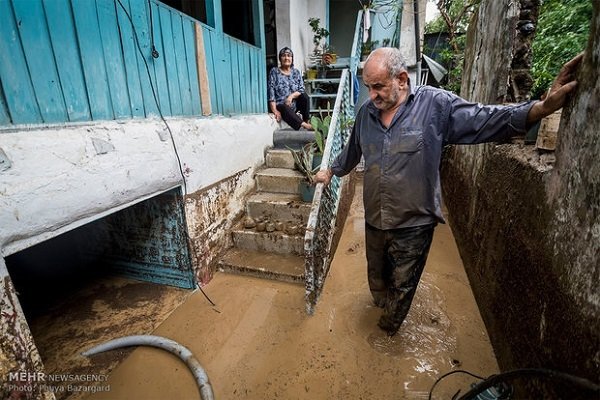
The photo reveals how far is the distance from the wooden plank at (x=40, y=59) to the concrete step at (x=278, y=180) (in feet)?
8.65

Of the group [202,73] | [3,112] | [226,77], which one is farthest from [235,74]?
[3,112]

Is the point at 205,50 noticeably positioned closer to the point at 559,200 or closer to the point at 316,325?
the point at 316,325

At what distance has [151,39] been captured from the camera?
8.35 ft

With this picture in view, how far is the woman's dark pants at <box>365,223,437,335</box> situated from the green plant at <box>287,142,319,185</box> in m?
1.70

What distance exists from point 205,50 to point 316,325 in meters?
3.13

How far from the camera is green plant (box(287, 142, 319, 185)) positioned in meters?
4.08

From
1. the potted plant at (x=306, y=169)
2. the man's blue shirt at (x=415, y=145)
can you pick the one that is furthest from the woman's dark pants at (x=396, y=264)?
the potted plant at (x=306, y=169)

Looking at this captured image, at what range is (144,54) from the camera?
2482 millimetres

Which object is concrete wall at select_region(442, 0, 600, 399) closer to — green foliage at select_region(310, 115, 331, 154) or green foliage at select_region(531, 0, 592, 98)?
green foliage at select_region(531, 0, 592, 98)

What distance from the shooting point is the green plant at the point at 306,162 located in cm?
408

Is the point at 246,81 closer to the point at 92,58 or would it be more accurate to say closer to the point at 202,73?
the point at 202,73

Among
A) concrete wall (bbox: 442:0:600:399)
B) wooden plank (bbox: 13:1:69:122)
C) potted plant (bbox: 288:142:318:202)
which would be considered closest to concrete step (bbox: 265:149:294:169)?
potted plant (bbox: 288:142:318:202)

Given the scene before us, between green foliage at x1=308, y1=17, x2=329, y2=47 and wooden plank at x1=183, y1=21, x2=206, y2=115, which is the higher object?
green foliage at x1=308, y1=17, x2=329, y2=47

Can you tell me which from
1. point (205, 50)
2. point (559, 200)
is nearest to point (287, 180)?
point (205, 50)
